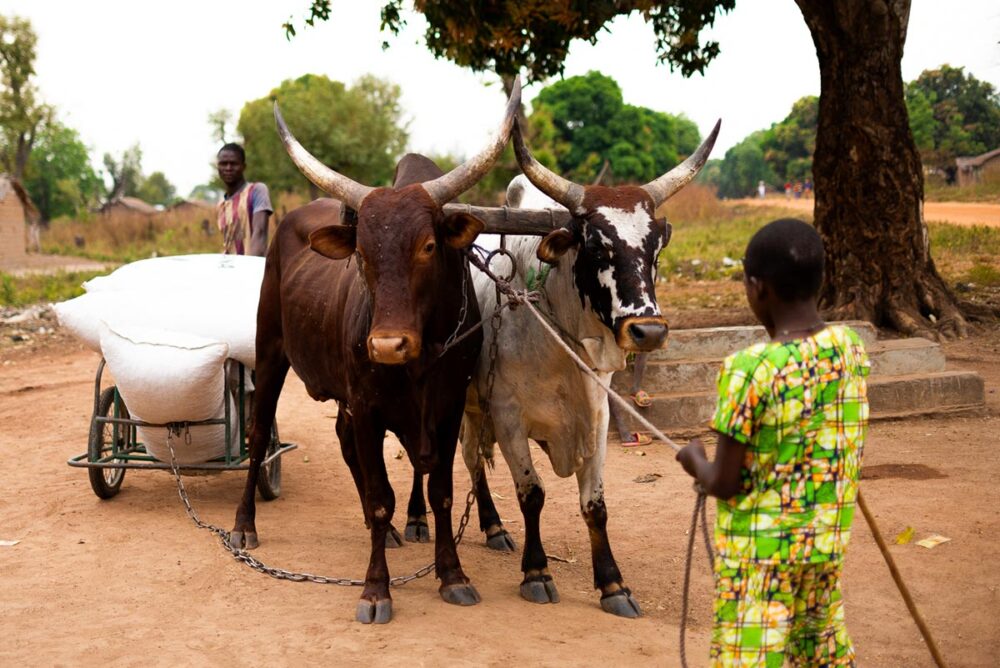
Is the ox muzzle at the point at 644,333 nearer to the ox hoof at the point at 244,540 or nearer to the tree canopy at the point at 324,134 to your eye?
the ox hoof at the point at 244,540

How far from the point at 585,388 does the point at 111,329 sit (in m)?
2.94

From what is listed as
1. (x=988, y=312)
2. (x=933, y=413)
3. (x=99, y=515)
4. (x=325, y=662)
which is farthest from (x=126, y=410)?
(x=988, y=312)

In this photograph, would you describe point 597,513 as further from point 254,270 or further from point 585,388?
point 254,270

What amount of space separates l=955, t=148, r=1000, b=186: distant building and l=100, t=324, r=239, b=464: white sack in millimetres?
13140

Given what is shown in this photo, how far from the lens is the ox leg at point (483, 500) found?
584 centimetres

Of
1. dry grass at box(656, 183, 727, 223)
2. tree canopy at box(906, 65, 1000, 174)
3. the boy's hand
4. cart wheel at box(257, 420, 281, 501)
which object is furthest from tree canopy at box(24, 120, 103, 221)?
the boy's hand

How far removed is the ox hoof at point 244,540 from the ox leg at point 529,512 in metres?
1.60

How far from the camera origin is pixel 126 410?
6.84 metres

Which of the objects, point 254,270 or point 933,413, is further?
point 933,413

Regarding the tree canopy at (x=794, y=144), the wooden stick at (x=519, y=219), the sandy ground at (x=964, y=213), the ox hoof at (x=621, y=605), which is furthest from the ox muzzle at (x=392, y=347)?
the tree canopy at (x=794, y=144)

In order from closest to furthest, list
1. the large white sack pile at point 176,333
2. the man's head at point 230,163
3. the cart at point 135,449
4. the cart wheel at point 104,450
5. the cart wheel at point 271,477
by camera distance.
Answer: the large white sack pile at point 176,333 < the cart at point 135,449 < the cart wheel at point 104,450 < the cart wheel at point 271,477 < the man's head at point 230,163

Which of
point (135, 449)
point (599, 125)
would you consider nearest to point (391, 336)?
point (135, 449)

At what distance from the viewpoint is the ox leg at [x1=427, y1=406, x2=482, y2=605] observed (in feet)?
15.6

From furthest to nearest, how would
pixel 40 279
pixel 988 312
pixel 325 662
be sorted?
pixel 40 279 < pixel 988 312 < pixel 325 662
